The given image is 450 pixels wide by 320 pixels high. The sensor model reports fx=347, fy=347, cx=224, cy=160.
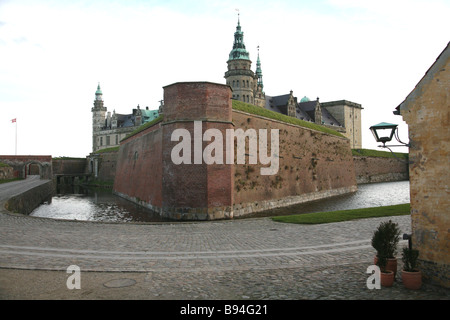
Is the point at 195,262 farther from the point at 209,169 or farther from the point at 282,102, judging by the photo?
the point at 282,102

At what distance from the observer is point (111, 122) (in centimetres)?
8725

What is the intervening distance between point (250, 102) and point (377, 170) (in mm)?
27988

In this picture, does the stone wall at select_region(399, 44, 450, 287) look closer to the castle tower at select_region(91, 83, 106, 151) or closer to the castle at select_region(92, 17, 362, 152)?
the castle at select_region(92, 17, 362, 152)

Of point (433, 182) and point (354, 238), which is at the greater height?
point (433, 182)

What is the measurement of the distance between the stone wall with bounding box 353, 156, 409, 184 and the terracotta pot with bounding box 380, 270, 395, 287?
5819 cm

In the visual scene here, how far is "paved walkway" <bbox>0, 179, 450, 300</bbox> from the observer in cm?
642

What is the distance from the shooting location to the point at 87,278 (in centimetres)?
734

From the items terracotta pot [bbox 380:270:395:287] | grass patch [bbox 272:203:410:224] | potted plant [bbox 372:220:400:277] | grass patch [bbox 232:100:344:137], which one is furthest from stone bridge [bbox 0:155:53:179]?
terracotta pot [bbox 380:270:395:287]

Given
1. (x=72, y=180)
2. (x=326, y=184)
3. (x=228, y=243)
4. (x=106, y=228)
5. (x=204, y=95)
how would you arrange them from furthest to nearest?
1. (x=72, y=180)
2. (x=326, y=184)
3. (x=204, y=95)
4. (x=106, y=228)
5. (x=228, y=243)
